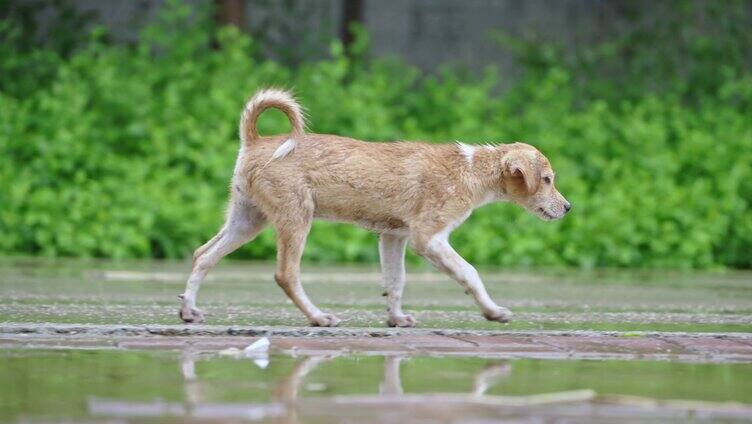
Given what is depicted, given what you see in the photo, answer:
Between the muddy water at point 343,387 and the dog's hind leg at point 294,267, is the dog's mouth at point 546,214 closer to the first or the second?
the dog's hind leg at point 294,267

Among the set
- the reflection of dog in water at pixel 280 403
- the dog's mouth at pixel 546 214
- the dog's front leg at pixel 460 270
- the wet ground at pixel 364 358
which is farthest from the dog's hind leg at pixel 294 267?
the dog's mouth at pixel 546 214

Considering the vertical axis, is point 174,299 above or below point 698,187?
below

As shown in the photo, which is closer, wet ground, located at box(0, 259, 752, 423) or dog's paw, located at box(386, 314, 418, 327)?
wet ground, located at box(0, 259, 752, 423)

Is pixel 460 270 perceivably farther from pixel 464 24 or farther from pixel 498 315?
pixel 464 24

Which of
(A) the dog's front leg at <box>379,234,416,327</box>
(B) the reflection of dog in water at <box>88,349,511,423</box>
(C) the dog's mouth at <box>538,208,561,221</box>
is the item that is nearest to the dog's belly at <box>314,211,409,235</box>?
(A) the dog's front leg at <box>379,234,416,327</box>

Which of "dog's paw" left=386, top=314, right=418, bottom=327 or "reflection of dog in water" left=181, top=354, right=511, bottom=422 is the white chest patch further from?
"reflection of dog in water" left=181, top=354, right=511, bottom=422

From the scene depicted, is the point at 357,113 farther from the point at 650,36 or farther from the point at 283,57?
the point at 650,36

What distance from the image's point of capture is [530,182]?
8.29 metres

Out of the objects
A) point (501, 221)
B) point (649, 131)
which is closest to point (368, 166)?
point (501, 221)

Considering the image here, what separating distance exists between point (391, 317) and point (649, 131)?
904 cm

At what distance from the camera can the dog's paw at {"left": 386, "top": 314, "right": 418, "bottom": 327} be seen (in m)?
7.49

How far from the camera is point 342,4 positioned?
1850 centimetres

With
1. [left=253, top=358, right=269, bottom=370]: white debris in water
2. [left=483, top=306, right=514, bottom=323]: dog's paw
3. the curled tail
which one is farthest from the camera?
the curled tail

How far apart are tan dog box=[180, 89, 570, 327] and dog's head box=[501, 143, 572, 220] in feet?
0.62
